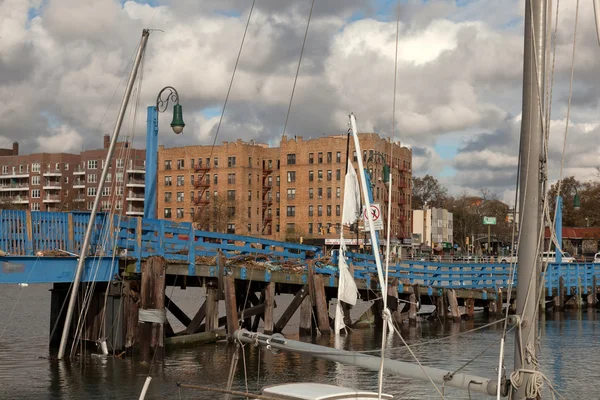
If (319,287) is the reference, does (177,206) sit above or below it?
above

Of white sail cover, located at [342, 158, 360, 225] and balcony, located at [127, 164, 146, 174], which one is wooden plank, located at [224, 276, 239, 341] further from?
balcony, located at [127, 164, 146, 174]

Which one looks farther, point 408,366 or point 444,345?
point 444,345

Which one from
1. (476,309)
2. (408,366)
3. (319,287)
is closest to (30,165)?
(476,309)

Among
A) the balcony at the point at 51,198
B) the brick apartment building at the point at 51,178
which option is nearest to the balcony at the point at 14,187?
the brick apartment building at the point at 51,178

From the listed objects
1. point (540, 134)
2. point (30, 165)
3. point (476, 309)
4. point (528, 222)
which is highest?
point (30, 165)

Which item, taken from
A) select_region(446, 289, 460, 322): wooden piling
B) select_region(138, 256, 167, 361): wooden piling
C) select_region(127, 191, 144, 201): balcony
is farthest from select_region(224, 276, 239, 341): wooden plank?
select_region(127, 191, 144, 201): balcony

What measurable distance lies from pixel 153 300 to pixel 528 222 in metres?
17.8

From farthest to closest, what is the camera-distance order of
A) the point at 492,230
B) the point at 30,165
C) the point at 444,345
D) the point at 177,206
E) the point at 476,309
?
the point at 30,165 < the point at 492,230 < the point at 177,206 < the point at 476,309 < the point at 444,345

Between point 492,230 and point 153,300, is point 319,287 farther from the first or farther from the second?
point 492,230

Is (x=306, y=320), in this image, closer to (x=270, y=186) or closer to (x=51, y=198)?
(x=270, y=186)

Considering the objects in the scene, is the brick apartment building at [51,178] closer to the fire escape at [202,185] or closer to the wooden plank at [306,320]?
the fire escape at [202,185]

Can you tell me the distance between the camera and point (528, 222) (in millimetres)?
10508

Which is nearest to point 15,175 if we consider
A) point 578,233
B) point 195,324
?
point 578,233

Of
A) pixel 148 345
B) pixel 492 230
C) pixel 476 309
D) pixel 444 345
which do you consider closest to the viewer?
pixel 148 345
